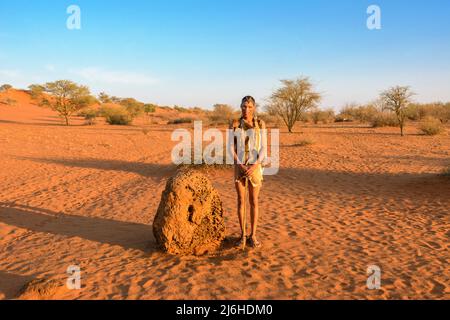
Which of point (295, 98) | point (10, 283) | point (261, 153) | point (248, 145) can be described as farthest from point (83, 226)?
point (295, 98)

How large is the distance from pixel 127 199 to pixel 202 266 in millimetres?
3952

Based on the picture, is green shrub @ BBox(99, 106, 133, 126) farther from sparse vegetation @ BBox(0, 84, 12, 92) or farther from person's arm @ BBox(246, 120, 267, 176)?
sparse vegetation @ BBox(0, 84, 12, 92)

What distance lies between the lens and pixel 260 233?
5.21 metres

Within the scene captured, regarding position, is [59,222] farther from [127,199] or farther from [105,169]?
[105,169]

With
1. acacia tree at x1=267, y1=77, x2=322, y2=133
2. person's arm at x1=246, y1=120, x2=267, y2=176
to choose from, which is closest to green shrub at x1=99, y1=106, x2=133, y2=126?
acacia tree at x1=267, y1=77, x2=322, y2=133

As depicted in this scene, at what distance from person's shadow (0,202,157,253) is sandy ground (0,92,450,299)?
19mm

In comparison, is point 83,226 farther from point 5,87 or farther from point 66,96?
point 5,87

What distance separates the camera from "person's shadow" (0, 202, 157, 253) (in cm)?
483

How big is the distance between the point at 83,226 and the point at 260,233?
2.83 m

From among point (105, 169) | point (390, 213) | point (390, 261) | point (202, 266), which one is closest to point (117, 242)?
point (202, 266)

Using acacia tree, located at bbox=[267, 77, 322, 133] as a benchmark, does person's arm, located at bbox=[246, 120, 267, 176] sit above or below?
below

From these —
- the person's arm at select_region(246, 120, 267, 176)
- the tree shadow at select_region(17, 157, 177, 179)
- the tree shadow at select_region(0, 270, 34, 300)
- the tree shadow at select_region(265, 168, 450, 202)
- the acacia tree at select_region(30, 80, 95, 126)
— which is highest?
the acacia tree at select_region(30, 80, 95, 126)

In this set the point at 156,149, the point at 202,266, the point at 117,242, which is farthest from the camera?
the point at 156,149
